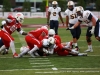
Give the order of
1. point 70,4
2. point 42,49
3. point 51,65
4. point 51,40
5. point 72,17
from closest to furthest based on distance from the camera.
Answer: point 51,65
point 51,40
point 42,49
point 70,4
point 72,17

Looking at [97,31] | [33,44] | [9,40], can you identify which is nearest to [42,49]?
[33,44]

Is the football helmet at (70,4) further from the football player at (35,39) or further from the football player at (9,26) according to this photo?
the football player at (9,26)

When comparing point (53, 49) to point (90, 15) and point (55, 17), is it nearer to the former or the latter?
point (90, 15)

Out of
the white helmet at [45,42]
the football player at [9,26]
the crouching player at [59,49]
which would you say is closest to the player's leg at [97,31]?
the crouching player at [59,49]

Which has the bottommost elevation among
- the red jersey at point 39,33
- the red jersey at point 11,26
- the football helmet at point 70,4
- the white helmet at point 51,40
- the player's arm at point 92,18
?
the white helmet at point 51,40

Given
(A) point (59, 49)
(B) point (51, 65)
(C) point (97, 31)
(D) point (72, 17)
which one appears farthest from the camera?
(D) point (72, 17)

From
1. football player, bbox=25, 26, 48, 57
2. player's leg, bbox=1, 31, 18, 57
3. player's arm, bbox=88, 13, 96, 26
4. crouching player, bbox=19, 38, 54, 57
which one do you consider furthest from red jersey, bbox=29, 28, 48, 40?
player's arm, bbox=88, 13, 96, 26

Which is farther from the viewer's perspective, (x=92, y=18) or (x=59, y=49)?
(x=59, y=49)

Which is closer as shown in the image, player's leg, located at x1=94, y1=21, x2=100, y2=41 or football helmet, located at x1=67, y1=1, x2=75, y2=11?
player's leg, located at x1=94, y1=21, x2=100, y2=41

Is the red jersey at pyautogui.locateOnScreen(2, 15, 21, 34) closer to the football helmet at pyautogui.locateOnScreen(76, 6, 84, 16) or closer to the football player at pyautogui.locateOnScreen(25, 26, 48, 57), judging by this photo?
the football player at pyautogui.locateOnScreen(25, 26, 48, 57)

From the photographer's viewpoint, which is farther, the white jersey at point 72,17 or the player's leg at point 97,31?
the white jersey at point 72,17

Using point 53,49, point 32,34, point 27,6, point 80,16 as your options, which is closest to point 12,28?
point 32,34

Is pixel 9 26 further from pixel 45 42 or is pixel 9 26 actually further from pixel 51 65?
pixel 51 65

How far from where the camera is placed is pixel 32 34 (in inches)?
459
